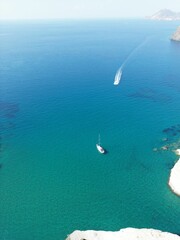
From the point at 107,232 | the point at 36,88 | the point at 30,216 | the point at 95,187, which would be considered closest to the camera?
the point at 107,232

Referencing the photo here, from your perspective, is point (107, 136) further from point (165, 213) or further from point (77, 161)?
point (165, 213)

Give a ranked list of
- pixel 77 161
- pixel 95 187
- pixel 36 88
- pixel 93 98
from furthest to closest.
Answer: pixel 36 88 < pixel 93 98 < pixel 77 161 < pixel 95 187

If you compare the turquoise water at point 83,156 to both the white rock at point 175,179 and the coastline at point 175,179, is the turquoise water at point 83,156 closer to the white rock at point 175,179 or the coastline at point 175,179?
the coastline at point 175,179

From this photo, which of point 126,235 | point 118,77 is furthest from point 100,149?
point 118,77

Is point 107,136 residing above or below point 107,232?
above

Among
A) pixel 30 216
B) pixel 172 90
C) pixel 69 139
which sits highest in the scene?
pixel 172 90

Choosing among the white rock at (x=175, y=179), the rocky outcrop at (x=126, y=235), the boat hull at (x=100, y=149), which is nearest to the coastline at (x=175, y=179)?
the white rock at (x=175, y=179)

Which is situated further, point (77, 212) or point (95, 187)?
point (95, 187)

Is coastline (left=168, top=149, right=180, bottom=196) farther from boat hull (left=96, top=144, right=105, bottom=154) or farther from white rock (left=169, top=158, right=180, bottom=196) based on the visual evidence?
boat hull (left=96, top=144, right=105, bottom=154)

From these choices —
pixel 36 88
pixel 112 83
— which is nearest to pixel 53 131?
pixel 36 88
